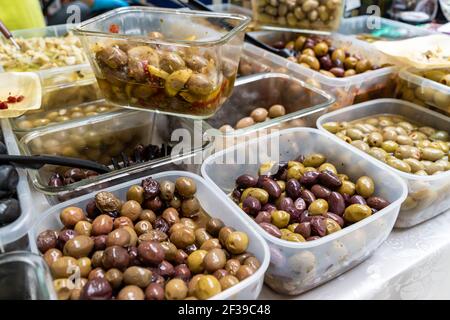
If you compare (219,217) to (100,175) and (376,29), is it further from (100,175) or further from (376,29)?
(376,29)

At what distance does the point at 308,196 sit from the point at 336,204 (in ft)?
0.16

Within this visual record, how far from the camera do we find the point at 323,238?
23.8 inches

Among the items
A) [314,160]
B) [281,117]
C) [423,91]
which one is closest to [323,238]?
[314,160]

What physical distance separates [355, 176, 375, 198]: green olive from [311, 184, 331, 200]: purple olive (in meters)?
0.06

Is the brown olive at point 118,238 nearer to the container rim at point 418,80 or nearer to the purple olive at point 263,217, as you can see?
the purple olive at point 263,217

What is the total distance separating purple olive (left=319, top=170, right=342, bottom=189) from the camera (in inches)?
29.9

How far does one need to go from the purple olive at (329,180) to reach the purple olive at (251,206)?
135mm

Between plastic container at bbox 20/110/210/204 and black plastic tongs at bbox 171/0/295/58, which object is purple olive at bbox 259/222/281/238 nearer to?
plastic container at bbox 20/110/210/204

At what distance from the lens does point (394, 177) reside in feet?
2.45

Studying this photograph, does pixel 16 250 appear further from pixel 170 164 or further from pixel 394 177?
pixel 394 177

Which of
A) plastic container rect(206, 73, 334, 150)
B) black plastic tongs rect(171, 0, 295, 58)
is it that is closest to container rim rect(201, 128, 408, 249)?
plastic container rect(206, 73, 334, 150)
